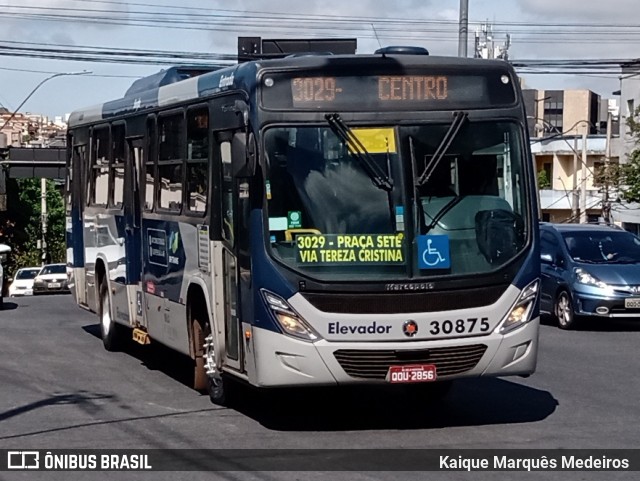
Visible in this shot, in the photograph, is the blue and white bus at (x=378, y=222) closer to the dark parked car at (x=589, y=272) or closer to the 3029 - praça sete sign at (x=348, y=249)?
the 3029 - praça sete sign at (x=348, y=249)

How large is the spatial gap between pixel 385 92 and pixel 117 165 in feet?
20.2

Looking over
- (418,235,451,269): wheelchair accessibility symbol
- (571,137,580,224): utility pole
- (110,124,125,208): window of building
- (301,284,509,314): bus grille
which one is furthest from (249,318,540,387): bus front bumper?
(571,137,580,224): utility pole

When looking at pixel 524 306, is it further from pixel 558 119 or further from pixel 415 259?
pixel 558 119

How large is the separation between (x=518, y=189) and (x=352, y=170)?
1458mm

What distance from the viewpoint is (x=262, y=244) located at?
10148 mm

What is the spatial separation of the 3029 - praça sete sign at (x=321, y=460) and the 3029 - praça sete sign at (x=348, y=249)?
152cm

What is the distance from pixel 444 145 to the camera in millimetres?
10352

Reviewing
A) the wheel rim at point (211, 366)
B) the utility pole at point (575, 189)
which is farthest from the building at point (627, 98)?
the wheel rim at point (211, 366)

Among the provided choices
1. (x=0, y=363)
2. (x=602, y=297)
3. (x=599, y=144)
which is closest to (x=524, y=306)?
(x=0, y=363)

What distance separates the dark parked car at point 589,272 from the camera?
772 inches

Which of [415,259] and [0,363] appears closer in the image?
[415,259]

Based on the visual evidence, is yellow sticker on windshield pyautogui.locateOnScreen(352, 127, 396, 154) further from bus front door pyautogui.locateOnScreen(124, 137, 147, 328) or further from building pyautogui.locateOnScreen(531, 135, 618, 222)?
building pyautogui.locateOnScreen(531, 135, 618, 222)

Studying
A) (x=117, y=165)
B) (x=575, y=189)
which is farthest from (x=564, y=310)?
(x=575, y=189)

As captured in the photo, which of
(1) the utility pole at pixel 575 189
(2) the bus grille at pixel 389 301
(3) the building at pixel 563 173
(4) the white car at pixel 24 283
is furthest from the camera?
(3) the building at pixel 563 173
